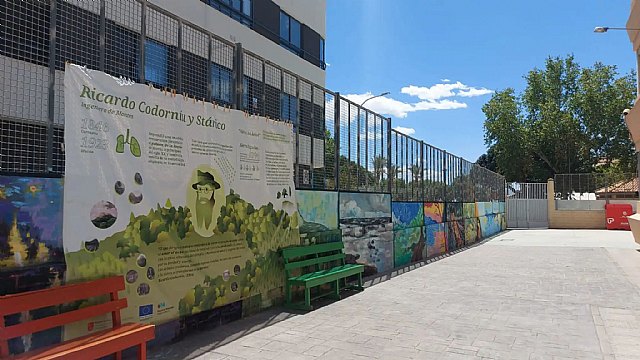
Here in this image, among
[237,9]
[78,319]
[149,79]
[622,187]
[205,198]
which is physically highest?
[237,9]

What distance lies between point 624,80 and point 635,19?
120 feet

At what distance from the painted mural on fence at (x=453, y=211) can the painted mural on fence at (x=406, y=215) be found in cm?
332

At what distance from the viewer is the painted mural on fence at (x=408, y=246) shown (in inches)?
481

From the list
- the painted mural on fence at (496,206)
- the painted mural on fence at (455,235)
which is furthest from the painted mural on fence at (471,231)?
the painted mural on fence at (496,206)

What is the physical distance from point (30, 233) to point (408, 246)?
410 inches

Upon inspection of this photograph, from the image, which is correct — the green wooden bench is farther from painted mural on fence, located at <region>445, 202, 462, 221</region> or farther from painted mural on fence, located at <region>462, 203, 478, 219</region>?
painted mural on fence, located at <region>462, 203, 478, 219</region>

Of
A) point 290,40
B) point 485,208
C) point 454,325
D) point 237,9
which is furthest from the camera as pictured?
point 485,208

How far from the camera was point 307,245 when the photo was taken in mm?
8125

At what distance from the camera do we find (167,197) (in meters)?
5.29

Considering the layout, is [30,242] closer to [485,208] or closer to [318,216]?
[318,216]

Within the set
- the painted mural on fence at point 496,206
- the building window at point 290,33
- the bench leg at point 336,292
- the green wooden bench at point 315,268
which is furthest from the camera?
the painted mural on fence at point 496,206

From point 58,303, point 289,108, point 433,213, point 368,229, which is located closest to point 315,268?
point 368,229

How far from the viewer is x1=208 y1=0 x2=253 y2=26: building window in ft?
55.9

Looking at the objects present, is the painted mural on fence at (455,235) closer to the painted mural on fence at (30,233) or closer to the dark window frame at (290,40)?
the dark window frame at (290,40)
